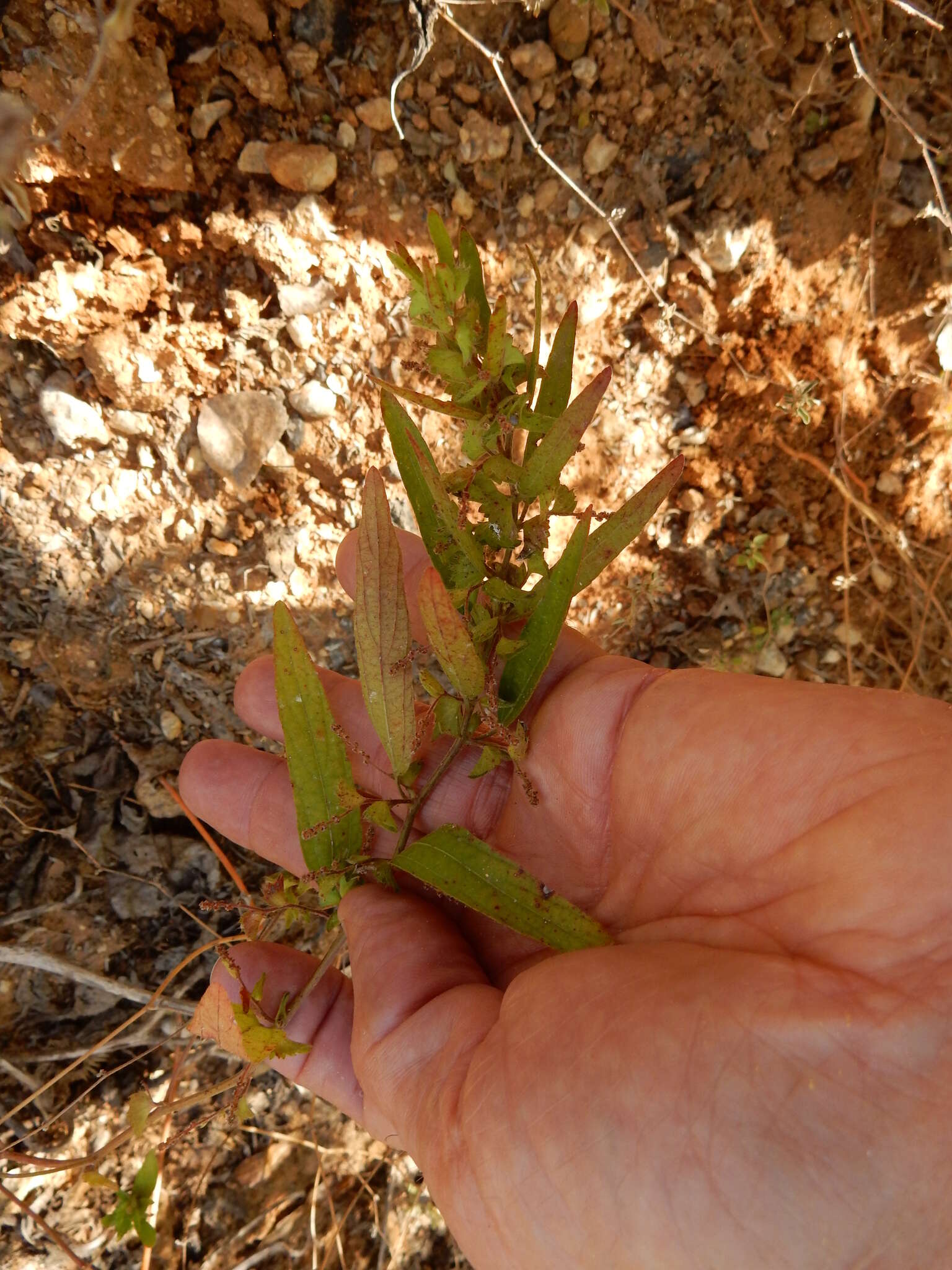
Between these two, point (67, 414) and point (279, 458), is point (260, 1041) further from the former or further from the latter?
point (67, 414)

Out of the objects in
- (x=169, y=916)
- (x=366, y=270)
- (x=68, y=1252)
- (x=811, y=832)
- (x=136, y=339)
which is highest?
(x=366, y=270)

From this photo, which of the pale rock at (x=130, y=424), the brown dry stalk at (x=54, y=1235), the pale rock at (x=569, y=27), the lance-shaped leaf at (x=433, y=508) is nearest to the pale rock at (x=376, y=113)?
the pale rock at (x=569, y=27)

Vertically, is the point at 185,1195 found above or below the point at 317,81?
below

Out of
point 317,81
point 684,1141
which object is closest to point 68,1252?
point 684,1141

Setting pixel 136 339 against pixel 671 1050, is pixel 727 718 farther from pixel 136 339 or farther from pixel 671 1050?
pixel 136 339

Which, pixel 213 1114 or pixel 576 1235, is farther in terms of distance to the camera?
pixel 213 1114

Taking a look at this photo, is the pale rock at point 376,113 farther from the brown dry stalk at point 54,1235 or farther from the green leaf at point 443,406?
the brown dry stalk at point 54,1235

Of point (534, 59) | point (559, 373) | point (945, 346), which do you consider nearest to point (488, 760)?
point (559, 373)
